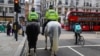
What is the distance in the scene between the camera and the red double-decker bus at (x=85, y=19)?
5709 centimetres

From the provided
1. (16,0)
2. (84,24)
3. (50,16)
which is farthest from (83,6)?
(50,16)

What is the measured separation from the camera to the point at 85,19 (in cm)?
5756

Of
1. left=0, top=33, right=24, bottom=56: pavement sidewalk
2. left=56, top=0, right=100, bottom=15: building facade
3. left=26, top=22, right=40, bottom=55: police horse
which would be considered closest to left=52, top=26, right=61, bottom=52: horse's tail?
left=26, top=22, right=40, bottom=55: police horse

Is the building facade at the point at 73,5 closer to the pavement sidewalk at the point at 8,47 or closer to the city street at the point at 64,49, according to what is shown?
the city street at the point at 64,49

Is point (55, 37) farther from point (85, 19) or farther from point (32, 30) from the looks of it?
point (85, 19)

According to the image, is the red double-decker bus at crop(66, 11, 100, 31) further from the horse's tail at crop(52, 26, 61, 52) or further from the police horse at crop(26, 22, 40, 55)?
the horse's tail at crop(52, 26, 61, 52)

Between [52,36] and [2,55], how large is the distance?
2563 millimetres

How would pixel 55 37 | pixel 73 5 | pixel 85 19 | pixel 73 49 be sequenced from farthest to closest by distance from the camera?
pixel 73 5 → pixel 85 19 → pixel 73 49 → pixel 55 37

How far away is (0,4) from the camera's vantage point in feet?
277

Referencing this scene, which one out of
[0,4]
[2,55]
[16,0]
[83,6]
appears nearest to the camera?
[2,55]

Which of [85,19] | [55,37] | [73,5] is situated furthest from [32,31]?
[73,5]

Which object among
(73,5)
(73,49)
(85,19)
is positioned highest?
(73,5)

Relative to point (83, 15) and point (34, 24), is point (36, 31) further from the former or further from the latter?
point (83, 15)

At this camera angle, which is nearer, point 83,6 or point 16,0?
point 16,0
